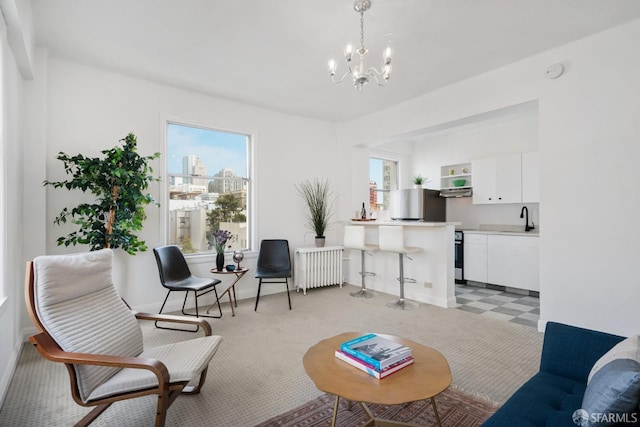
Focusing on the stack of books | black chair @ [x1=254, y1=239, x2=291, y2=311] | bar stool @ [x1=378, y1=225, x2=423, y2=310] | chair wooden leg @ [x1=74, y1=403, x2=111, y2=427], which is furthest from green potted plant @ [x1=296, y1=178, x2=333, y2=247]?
chair wooden leg @ [x1=74, y1=403, x2=111, y2=427]

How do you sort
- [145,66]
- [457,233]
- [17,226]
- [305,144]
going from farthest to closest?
[457,233], [305,144], [145,66], [17,226]

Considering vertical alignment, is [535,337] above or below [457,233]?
below

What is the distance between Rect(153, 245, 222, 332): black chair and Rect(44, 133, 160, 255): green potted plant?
0.37 metres

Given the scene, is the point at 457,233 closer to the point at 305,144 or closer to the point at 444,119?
the point at 444,119

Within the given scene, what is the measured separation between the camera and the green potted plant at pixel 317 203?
5.43 meters

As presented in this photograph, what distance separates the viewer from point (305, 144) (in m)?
5.52

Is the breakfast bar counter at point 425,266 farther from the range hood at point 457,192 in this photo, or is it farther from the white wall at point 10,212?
the white wall at point 10,212

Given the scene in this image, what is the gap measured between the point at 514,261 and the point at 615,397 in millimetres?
4612

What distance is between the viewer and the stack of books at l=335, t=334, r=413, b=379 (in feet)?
5.63

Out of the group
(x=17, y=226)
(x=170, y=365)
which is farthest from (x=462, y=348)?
(x=17, y=226)

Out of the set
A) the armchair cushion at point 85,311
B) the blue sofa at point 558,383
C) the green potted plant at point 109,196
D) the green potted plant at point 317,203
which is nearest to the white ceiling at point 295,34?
the green potted plant at point 109,196

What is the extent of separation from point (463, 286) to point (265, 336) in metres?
3.93

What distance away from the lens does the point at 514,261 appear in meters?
5.20

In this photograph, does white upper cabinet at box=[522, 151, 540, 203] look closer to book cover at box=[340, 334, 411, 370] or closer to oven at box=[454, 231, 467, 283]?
oven at box=[454, 231, 467, 283]
